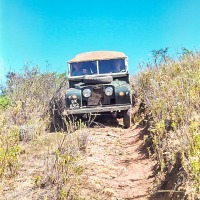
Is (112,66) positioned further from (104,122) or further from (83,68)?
(104,122)

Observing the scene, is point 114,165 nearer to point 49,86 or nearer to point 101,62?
point 101,62

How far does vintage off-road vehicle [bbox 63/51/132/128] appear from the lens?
7590 millimetres

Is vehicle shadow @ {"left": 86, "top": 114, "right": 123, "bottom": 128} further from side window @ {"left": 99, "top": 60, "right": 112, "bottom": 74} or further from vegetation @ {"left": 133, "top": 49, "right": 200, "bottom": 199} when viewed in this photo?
vegetation @ {"left": 133, "top": 49, "right": 200, "bottom": 199}

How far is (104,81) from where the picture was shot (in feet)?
25.9

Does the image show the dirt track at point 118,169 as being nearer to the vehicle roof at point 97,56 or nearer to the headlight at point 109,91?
the headlight at point 109,91

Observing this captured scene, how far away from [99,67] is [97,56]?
1.31 feet

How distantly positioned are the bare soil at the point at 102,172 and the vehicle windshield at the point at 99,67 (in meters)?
2.68

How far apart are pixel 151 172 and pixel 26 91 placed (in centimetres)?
543

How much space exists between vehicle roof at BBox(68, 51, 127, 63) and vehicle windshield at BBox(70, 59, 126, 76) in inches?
4.3

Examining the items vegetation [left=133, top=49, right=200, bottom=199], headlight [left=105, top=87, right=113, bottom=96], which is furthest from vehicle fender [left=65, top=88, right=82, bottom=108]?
vegetation [left=133, top=49, right=200, bottom=199]

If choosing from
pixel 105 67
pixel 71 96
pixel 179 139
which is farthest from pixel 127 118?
pixel 179 139

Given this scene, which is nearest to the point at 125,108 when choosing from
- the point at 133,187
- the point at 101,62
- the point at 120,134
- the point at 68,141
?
the point at 120,134

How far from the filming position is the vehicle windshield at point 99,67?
28.9ft

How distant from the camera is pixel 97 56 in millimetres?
8977
